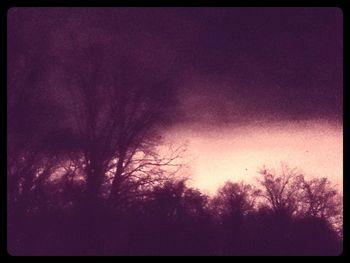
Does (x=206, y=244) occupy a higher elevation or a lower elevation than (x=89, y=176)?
lower

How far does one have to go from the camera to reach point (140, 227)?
15.5 metres

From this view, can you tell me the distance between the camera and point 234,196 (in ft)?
111

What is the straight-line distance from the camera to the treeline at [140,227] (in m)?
14.6

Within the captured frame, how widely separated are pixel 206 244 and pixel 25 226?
5.37m

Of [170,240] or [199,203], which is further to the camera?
[199,203]

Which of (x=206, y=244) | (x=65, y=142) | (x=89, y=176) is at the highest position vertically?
(x=65, y=142)

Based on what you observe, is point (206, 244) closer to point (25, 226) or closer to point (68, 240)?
point (68, 240)

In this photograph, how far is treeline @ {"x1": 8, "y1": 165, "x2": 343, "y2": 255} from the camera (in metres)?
14.6

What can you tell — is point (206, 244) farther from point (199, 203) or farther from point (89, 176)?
point (89, 176)

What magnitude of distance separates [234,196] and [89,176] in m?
15.2

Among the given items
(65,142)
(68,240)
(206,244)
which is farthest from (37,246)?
(65,142)
